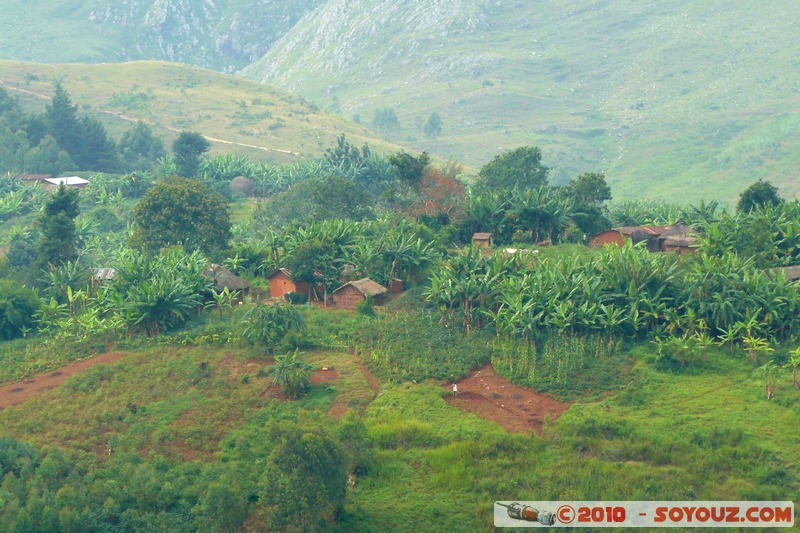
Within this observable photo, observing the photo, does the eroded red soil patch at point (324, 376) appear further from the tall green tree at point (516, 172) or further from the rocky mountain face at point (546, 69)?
the rocky mountain face at point (546, 69)

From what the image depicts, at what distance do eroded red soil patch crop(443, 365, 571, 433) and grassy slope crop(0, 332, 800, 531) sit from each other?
2.44ft

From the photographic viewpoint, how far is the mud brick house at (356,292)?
1561 inches

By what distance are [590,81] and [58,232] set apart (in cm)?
11397

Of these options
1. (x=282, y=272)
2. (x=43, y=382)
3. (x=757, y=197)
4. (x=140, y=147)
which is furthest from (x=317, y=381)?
(x=140, y=147)

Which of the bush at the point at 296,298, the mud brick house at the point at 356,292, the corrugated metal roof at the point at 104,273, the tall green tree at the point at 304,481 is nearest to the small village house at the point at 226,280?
the bush at the point at 296,298

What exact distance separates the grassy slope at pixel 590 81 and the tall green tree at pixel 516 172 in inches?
1589

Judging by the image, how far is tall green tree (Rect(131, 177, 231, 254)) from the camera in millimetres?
48000

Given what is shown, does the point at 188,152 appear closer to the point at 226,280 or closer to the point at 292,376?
the point at 226,280

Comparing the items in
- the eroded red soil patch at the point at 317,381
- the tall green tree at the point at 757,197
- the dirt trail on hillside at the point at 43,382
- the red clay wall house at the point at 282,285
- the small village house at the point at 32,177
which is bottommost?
the dirt trail on hillside at the point at 43,382

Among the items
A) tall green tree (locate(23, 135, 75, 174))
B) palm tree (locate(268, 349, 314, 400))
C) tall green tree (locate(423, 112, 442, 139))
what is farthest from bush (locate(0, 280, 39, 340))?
tall green tree (locate(423, 112, 442, 139))

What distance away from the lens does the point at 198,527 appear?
22.1 metres

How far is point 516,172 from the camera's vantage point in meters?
63.7

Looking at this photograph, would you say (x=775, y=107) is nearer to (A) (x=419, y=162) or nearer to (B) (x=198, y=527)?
(A) (x=419, y=162)

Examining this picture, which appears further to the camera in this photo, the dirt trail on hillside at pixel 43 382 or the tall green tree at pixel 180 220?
the tall green tree at pixel 180 220
